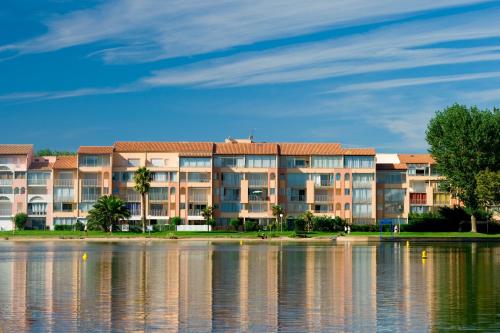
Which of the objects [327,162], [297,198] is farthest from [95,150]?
[327,162]

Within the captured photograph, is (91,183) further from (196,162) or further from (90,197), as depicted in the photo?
(196,162)

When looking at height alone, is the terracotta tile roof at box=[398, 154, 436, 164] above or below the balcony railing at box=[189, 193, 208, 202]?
above

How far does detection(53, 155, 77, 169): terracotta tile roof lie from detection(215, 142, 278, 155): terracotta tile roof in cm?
2508

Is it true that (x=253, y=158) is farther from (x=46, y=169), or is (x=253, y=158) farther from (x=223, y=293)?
(x=223, y=293)

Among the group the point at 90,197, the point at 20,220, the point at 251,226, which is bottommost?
the point at 251,226

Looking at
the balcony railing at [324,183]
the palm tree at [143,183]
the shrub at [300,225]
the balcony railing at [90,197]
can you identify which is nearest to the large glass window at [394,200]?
the balcony railing at [324,183]

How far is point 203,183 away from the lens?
157000 millimetres

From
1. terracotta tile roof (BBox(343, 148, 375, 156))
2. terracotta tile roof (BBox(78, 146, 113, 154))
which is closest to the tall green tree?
terracotta tile roof (BBox(343, 148, 375, 156))

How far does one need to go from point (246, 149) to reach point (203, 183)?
32.0 feet

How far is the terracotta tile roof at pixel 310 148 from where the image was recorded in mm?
160250

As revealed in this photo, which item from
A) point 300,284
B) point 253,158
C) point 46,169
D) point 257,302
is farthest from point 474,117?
point 257,302

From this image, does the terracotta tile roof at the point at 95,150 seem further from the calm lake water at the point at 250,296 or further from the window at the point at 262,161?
the calm lake water at the point at 250,296

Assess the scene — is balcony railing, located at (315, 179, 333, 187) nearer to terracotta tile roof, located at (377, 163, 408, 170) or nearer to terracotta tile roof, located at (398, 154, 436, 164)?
terracotta tile roof, located at (377, 163, 408, 170)

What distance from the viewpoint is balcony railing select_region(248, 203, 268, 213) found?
517ft
